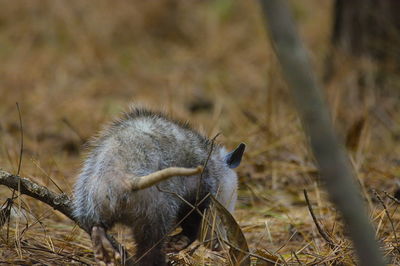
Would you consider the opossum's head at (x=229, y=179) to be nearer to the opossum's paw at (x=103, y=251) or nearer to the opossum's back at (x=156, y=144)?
the opossum's back at (x=156, y=144)

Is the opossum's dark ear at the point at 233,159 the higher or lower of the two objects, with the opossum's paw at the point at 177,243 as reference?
higher

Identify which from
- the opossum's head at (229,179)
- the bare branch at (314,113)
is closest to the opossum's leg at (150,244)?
the opossum's head at (229,179)

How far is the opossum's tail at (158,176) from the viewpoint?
2.30m

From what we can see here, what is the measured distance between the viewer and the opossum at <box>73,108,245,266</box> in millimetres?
2572

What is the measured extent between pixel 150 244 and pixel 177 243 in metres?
0.59

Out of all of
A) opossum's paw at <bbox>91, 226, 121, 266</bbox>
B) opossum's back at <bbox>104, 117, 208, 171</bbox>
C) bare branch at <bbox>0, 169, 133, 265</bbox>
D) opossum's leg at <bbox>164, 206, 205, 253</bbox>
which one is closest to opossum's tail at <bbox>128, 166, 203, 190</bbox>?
opossum's back at <bbox>104, 117, 208, 171</bbox>

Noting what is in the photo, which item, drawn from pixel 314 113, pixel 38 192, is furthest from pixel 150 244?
pixel 314 113

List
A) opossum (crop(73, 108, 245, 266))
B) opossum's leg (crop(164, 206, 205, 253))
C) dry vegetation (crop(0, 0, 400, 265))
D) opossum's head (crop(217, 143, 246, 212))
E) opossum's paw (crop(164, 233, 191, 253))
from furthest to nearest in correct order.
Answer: dry vegetation (crop(0, 0, 400, 265)), opossum's head (crop(217, 143, 246, 212)), opossum's leg (crop(164, 206, 205, 253)), opossum's paw (crop(164, 233, 191, 253)), opossum (crop(73, 108, 245, 266))

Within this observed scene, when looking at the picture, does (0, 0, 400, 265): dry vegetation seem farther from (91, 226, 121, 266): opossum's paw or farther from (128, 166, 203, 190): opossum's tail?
(128, 166, 203, 190): opossum's tail

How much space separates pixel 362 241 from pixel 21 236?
188 centimetres

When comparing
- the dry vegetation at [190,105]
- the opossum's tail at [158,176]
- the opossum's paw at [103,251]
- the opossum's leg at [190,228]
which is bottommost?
the dry vegetation at [190,105]

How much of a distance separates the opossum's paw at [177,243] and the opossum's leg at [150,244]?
0.44m

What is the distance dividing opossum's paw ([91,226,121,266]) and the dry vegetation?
356 millimetres

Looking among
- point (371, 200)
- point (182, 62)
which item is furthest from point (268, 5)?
point (182, 62)
